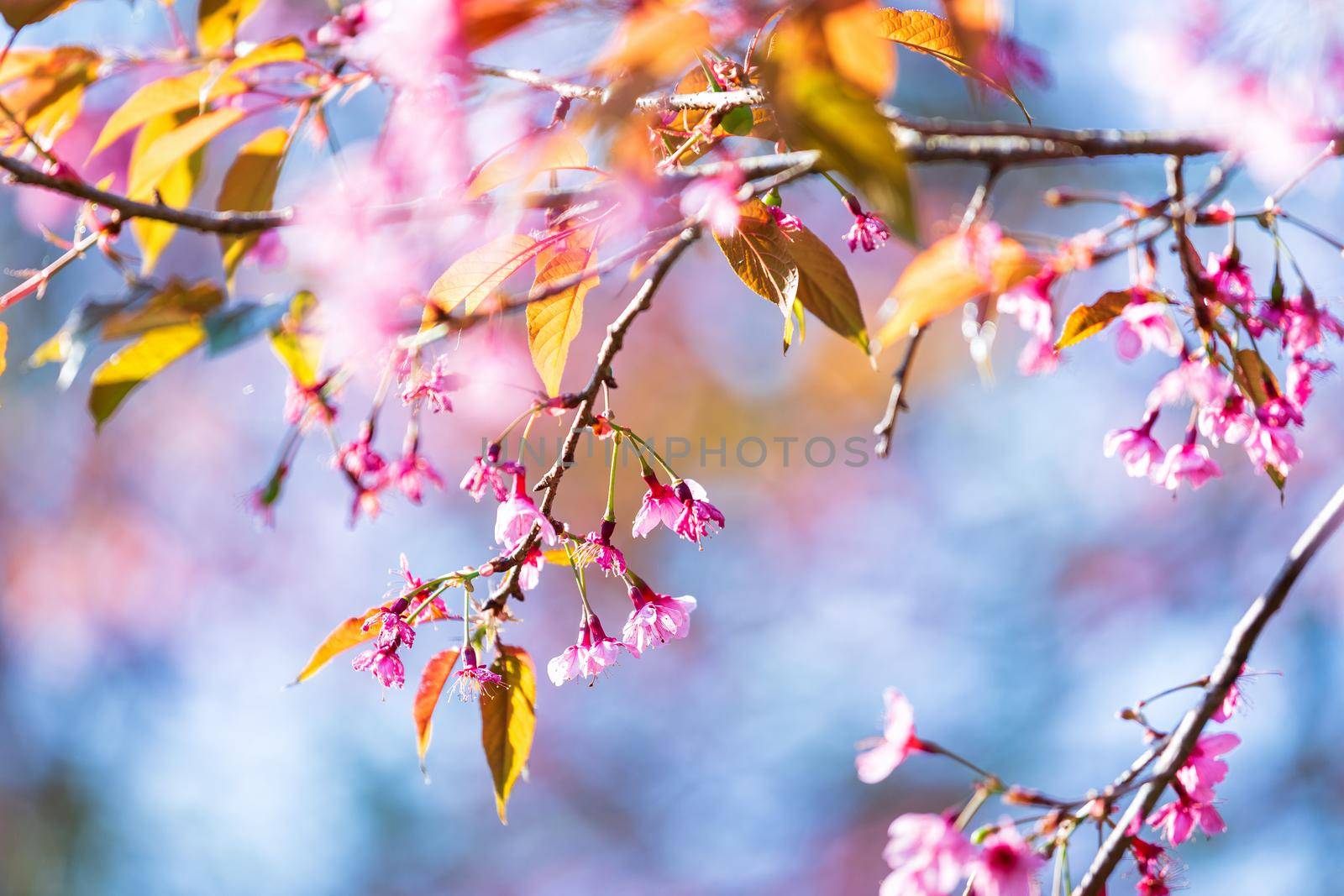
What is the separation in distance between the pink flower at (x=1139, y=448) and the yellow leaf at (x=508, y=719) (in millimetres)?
373

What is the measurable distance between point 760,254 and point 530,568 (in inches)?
7.9

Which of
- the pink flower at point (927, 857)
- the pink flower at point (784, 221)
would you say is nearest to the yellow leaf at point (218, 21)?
the pink flower at point (784, 221)

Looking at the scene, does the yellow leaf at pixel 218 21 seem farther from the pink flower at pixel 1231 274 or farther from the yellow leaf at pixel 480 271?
the pink flower at pixel 1231 274

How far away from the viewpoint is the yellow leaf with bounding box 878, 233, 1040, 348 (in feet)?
1.13

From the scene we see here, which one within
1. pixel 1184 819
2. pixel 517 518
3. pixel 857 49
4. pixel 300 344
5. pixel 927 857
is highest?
pixel 857 49

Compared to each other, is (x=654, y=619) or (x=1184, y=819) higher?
(x=654, y=619)

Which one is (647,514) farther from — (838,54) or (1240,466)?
(1240,466)

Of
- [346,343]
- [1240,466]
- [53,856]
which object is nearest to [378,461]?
[346,343]

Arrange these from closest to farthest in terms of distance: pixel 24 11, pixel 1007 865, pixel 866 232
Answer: pixel 1007 865 → pixel 24 11 → pixel 866 232

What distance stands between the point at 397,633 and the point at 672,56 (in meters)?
0.39

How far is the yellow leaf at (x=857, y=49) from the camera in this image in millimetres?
265

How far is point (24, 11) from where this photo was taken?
0.51 m

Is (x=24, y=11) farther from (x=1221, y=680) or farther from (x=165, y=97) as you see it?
(x=1221, y=680)

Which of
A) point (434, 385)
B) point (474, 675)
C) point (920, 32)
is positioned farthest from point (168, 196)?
point (920, 32)
